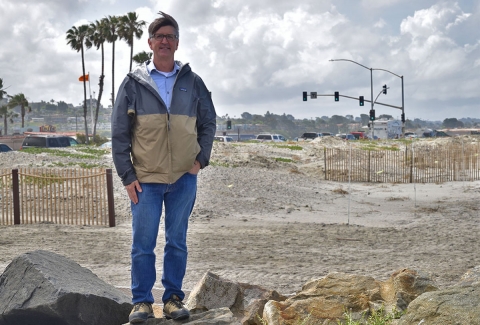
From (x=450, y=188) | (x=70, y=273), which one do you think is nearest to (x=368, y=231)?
(x=70, y=273)

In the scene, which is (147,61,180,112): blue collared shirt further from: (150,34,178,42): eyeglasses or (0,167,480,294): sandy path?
(0,167,480,294): sandy path

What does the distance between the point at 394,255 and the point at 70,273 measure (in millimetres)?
6356

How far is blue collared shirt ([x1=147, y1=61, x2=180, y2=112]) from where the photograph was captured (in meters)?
4.90

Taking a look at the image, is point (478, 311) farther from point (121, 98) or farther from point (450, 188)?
point (450, 188)

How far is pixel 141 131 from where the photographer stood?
15.8ft

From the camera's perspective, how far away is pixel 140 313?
486 centimetres

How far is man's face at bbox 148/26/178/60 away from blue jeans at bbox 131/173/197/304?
33.6 inches

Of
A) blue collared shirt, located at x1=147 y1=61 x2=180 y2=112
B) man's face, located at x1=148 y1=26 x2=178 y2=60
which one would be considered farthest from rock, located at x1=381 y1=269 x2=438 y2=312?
man's face, located at x1=148 y1=26 x2=178 y2=60

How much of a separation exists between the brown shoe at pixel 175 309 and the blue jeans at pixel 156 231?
0.04 metres

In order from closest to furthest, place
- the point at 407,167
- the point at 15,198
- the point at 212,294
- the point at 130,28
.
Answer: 1. the point at 212,294
2. the point at 15,198
3. the point at 407,167
4. the point at 130,28

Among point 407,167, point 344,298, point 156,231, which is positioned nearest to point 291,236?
point 344,298

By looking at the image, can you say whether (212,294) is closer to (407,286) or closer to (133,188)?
(133,188)

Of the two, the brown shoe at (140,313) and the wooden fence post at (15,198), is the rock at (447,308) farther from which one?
the wooden fence post at (15,198)

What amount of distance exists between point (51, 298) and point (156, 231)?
0.92 metres
